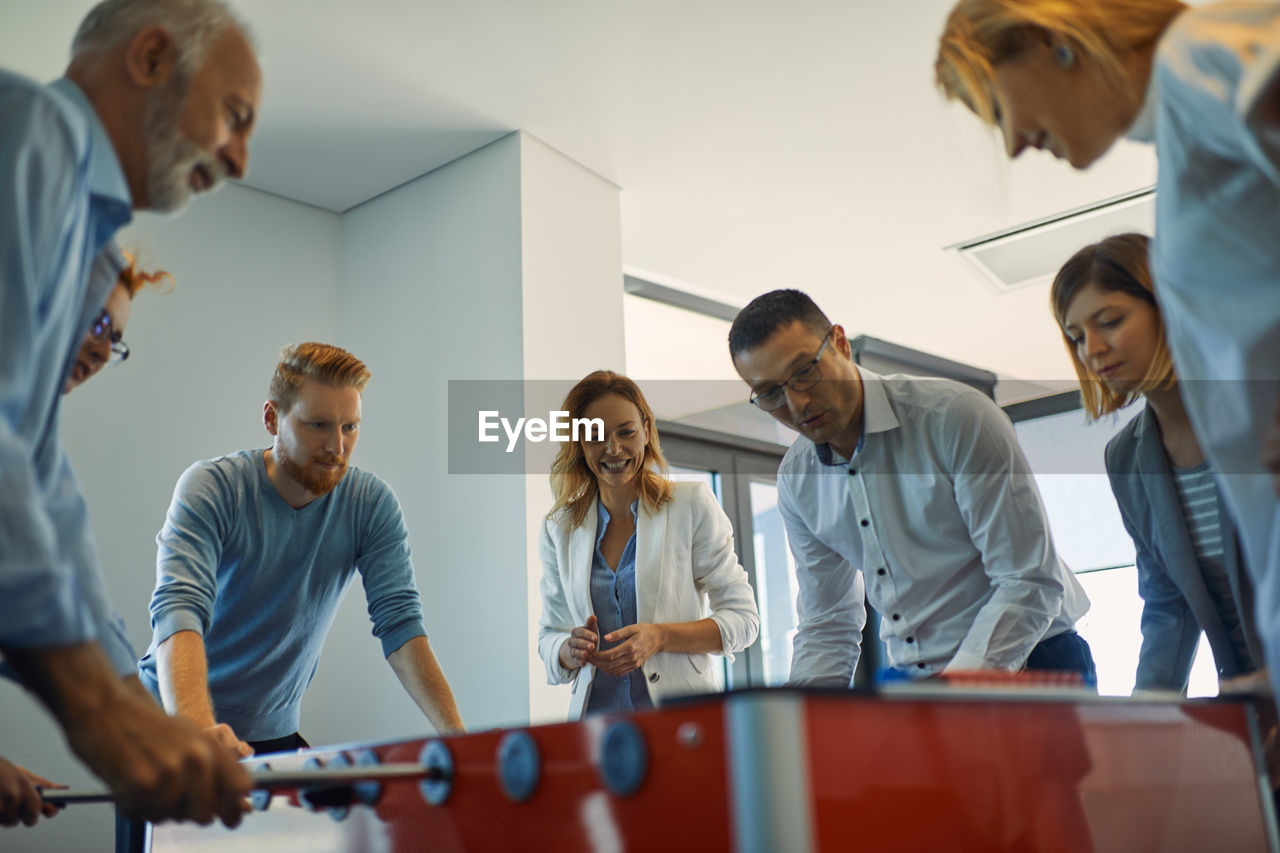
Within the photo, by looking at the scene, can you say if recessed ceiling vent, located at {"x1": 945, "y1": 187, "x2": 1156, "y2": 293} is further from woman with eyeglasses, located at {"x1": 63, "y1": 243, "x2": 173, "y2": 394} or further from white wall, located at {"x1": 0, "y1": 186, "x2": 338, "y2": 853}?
woman with eyeglasses, located at {"x1": 63, "y1": 243, "x2": 173, "y2": 394}

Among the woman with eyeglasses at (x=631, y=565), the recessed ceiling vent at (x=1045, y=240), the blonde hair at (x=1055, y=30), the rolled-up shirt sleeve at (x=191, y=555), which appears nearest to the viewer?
the blonde hair at (x=1055, y=30)

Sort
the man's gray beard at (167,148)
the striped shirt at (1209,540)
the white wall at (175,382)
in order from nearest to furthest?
the man's gray beard at (167,148)
the striped shirt at (1209,540)
the white wall at (175,382)

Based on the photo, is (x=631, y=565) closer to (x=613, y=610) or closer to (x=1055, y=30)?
(x=613, y=610)

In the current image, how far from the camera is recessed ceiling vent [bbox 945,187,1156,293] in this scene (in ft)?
14.4

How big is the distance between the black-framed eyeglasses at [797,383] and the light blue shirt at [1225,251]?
1054 millimetres

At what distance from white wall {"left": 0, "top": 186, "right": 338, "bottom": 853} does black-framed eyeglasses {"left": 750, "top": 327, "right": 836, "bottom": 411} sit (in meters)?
2.08

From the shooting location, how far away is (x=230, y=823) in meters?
1.02

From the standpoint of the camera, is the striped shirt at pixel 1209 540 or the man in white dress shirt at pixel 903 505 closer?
the striped shirt at pixel 1209 540

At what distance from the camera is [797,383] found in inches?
82.7

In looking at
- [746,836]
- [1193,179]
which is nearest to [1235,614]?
[1193,179]

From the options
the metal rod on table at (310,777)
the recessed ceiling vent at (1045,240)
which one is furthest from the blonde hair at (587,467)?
the recessed ceiling vent at (1045,240)

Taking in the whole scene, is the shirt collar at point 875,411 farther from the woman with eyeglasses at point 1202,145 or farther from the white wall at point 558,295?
the white wall at point 558,295

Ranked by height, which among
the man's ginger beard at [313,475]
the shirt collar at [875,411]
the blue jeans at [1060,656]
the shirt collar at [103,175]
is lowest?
the blue jeans at [1060,656]

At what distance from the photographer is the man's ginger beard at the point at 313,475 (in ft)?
7.55
